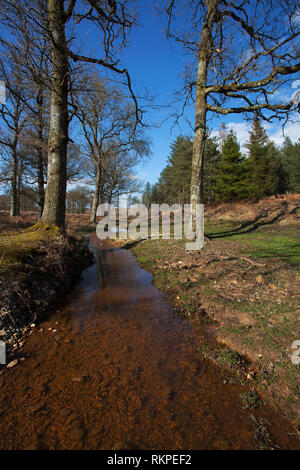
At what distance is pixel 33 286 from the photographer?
12.5ft

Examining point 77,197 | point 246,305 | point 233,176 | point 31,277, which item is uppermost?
point 77,197

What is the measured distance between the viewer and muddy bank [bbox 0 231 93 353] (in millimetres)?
2982

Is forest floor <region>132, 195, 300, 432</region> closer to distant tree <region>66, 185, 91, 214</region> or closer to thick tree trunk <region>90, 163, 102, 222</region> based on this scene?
thick tree trunk <region>90, 163, 102, 222</region>

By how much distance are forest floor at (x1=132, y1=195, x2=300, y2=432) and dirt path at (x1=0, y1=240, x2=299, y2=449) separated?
0.83ft

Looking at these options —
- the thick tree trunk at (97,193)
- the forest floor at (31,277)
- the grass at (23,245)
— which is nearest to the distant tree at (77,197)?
the thick tree trunk at (97,193)

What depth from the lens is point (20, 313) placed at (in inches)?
126

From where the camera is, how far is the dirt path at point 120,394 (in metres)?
1.67

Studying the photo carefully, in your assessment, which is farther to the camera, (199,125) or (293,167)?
(293,167)

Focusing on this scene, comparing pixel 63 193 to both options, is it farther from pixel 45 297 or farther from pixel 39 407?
pixel 39 407

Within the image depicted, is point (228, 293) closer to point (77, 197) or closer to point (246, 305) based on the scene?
point (246, 305)

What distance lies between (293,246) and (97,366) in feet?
25.4

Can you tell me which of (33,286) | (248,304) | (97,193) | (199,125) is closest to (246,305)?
(248,304)

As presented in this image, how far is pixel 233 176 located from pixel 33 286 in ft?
81.6

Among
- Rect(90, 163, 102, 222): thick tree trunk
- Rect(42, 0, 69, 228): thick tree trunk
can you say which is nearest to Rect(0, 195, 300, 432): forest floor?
Rect(42, 0, 69, 228): thick tree trunk
